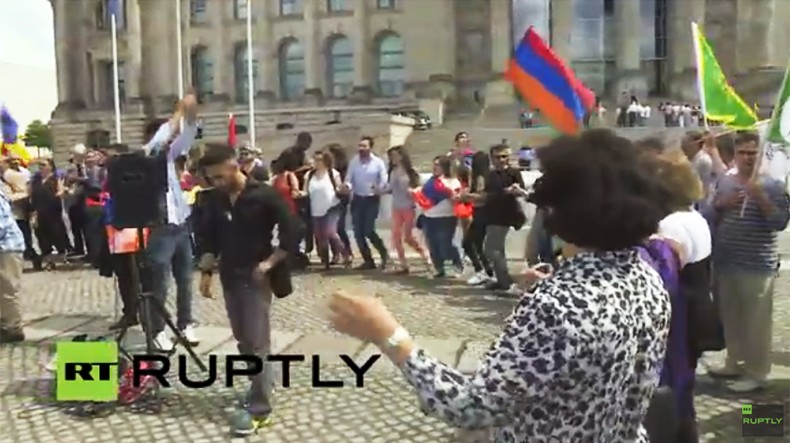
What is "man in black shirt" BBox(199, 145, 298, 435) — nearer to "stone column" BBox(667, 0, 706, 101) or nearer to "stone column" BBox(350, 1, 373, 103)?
"stone column" BBox(667, 0, 706, 101)

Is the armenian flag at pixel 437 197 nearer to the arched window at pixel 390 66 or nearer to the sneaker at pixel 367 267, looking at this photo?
the sneaker at pixel 367 267

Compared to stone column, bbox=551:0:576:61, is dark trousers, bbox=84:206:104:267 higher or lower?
lower

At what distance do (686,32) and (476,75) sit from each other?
10.6m

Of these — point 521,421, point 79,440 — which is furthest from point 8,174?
point 521,421

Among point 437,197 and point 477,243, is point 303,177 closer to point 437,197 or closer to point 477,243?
point 437,197

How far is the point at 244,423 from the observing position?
569cm

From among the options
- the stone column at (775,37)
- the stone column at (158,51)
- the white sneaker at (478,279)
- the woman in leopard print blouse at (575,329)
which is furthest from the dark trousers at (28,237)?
the stone column at (158,51)

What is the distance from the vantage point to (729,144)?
7.47 meters

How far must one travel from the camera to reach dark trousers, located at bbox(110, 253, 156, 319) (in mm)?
7817

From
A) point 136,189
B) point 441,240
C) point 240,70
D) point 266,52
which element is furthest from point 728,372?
point 240,70

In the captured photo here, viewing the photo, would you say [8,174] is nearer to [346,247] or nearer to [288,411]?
[346,247]

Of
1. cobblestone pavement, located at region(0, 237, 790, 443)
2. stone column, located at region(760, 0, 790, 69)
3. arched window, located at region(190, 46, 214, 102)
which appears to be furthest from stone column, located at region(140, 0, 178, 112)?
cobblestone pavement, located at region(0, 237, 790, 443)

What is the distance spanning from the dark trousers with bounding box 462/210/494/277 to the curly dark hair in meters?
9.21

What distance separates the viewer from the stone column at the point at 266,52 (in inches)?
2131
